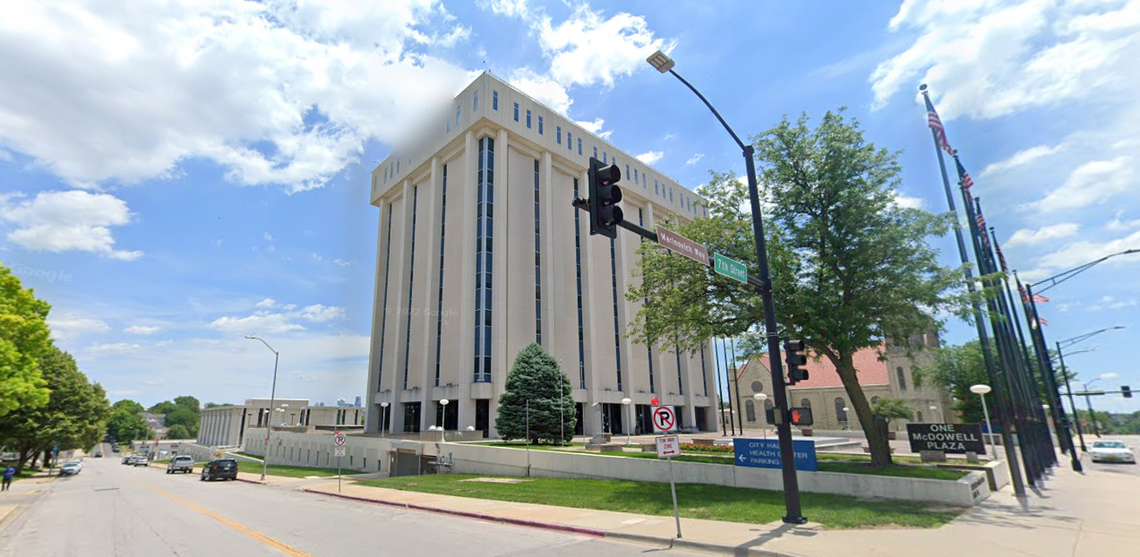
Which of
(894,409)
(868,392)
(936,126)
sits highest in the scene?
(936,126)

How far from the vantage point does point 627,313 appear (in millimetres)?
54281

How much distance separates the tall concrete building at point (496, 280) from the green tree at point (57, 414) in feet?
90.6

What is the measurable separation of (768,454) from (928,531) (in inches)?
249

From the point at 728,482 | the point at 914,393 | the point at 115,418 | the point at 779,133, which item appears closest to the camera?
the point at 728,482

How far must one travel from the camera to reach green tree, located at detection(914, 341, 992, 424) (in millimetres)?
53688

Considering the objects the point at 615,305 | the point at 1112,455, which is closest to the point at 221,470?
the point at 615,305

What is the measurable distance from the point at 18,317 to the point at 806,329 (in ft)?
113

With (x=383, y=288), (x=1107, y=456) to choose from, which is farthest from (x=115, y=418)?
(x=1107, y=456)

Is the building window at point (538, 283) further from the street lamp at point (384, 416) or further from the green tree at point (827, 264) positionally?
the green tree at point (827, 264)

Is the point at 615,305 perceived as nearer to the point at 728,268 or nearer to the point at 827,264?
the point at 827,264

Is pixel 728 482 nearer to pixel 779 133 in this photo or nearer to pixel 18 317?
pixel 779 133

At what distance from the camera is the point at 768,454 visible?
642 inches

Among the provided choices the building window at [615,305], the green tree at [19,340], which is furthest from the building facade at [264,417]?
the green tree at [19,340]

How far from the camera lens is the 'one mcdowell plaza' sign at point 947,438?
19.4 meters
